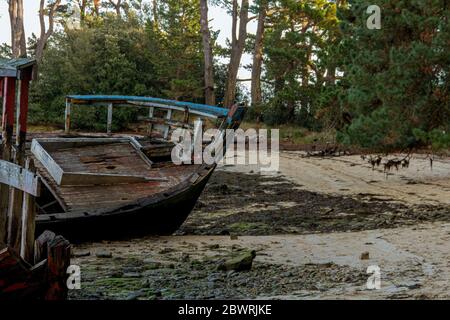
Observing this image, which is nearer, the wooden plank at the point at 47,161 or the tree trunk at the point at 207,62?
the wooden plank at the point at 47,161

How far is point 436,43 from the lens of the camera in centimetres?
1312

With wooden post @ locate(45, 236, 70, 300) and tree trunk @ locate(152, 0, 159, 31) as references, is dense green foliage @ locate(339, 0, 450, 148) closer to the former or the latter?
wooden post @ locate(45, 236, 70, 300)

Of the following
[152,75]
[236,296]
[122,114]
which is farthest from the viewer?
[152,75]

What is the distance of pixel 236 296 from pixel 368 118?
958 cm

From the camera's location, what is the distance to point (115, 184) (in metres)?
9.98

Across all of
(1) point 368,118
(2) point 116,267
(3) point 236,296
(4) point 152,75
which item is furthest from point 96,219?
(4) point 152,75

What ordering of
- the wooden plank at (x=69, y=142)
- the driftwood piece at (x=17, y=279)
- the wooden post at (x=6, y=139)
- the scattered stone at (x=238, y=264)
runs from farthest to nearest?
the wooden plank at (x=69, y=142) < the scattered stone at (x=238, y=264) < the wooden post at (x=6, y=139) < the driftwood piece at (x=17, y=279)

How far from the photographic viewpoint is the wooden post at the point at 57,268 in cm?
470

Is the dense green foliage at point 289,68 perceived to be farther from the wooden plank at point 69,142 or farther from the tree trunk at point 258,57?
the wooden plank at point 69,142

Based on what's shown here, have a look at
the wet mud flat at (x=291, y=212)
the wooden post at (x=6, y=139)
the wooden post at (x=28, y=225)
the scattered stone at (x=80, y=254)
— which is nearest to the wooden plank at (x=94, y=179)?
the wet mud flat at (x=291, y=212)

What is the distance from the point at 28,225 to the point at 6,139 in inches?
64.4

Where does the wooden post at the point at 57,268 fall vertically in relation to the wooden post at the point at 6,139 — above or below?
below

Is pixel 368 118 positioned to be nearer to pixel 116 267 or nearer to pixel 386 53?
pixel 386 53

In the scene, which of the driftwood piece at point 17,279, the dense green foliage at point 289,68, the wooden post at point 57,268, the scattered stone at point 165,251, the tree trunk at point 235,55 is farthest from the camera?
the tree trunk at point 235,55
